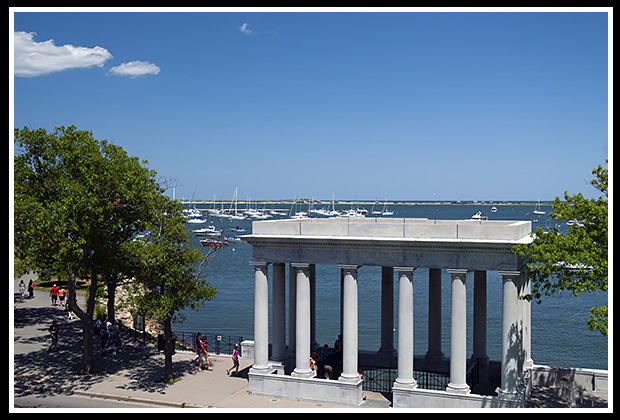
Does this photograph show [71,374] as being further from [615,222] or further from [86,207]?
[615,222]

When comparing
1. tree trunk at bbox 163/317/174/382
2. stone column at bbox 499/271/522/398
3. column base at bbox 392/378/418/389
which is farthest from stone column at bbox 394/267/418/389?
tree trunk at bbox 163/317/174/382

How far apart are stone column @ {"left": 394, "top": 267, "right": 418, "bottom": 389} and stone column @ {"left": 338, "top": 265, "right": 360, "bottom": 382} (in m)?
2.12

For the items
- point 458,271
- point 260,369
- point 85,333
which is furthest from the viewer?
point 85,333

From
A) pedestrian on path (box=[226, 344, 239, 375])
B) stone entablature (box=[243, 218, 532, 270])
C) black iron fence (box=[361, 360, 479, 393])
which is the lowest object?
black iron fence (box=[361, 360, 479, 393])

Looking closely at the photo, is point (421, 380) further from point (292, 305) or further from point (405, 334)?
point (292, 305)

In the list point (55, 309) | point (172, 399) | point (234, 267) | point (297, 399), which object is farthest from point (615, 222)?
point (234, 267)

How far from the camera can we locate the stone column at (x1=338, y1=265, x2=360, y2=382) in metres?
30.0

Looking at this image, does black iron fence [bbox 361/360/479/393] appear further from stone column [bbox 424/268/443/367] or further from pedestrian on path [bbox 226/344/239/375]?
pedestrian on path [bbox 226/344/239/375]

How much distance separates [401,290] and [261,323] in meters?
7.28

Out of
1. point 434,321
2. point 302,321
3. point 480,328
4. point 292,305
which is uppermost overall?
point 292,305

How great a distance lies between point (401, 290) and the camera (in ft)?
96.4

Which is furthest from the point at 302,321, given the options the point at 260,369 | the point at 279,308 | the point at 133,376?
the point at 133,376

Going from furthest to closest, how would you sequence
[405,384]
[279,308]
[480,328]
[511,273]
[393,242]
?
[480,328], [279,308], [393,242], [405,384], [511,273]

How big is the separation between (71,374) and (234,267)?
8651cm
